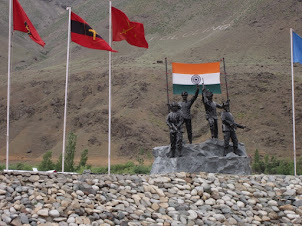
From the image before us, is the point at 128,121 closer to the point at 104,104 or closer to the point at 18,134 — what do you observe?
the point at 104,104

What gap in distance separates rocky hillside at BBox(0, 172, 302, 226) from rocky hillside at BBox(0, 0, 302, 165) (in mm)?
32933

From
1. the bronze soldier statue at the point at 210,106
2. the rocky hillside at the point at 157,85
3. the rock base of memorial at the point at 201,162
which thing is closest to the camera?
the rock base of memorial at the point at 201,162

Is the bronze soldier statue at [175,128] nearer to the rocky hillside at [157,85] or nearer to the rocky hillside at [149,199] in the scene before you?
the rocky hillside at [149,199]

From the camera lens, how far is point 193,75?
27359 mm

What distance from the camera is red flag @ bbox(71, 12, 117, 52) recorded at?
23.1 m

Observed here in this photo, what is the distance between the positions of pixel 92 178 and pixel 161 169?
6.31 m

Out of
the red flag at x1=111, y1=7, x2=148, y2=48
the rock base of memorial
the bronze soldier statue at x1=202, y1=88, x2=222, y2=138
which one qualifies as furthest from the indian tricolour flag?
the red flag at x1=111, y1=7, x2=148, y2=48

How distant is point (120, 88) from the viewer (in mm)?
70875

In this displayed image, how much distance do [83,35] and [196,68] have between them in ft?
20.4

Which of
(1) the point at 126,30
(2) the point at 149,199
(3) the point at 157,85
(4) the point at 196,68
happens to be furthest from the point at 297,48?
(3) the point at 157,85

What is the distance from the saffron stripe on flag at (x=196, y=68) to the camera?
2728 centimetres

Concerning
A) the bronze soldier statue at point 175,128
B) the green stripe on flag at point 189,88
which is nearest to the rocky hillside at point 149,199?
the bronze soldier statue at point 175,128

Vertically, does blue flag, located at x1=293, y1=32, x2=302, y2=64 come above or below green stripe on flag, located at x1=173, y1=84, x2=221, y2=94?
above

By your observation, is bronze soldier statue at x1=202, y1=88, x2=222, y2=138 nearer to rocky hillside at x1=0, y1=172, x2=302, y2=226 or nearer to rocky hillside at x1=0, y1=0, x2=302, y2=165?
rocky hillside at x1=0, y1=172, x2=302, y2=226
